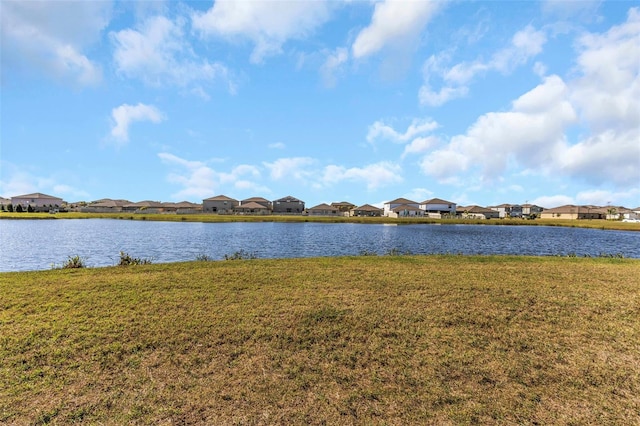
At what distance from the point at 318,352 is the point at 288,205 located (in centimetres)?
11028

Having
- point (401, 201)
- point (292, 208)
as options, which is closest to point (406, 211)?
point (401, 201)

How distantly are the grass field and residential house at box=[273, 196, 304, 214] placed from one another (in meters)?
104

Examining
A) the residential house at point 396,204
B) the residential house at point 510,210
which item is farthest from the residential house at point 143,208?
the residential house at point 510,210

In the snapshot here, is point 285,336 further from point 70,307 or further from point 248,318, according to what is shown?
point 70,307

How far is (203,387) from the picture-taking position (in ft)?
17.5

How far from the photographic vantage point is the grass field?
4852 millimetres

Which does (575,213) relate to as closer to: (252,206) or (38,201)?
(252,206)

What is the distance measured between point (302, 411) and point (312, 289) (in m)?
5.13

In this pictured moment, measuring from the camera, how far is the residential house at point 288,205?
115 meters

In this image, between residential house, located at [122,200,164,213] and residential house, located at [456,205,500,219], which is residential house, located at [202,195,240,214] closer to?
residential house, located at [122,200,164,213]

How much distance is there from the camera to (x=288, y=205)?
115875mm

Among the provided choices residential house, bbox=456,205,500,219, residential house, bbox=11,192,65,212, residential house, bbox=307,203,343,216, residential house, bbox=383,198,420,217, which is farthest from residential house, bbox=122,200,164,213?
residential house, bbox=456,205,500,219

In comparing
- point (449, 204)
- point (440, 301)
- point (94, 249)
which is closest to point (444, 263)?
point (440, 301)

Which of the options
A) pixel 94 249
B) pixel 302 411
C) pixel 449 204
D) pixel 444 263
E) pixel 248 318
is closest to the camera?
pixel 302 411
